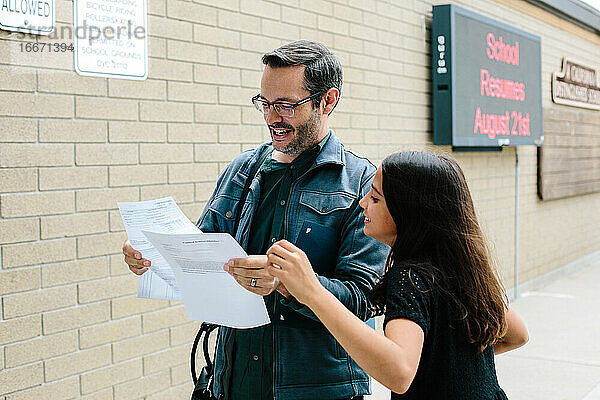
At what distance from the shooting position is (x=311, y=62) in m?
2.54

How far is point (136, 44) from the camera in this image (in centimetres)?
412

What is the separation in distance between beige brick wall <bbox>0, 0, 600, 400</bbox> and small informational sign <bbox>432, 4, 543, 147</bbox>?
1544 millimetres

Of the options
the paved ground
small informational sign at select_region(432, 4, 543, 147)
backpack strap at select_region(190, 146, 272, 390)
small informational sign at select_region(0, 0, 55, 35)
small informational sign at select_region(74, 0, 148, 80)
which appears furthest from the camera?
small informational sign at select_region(432, 4, 543, 147)

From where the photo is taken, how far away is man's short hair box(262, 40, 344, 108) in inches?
98.7

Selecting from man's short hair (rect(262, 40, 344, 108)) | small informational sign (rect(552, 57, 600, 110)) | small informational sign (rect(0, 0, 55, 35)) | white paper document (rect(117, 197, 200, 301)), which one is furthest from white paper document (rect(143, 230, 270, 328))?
small informational sign (rect(552, 57, 600, 110))

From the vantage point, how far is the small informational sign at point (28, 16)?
11.3ft

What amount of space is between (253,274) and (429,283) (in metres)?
0.50

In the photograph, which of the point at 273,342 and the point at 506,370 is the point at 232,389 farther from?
the point at 506,370

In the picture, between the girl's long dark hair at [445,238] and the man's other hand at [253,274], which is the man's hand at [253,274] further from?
the girl's long dark hair at [445,238]

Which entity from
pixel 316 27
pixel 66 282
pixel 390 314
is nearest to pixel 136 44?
pixel 66 282

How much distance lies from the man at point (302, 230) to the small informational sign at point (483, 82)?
492 cm

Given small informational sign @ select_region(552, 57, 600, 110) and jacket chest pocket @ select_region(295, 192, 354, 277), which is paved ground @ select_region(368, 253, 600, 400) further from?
jacket chest pocket @ select_region(295, 192, 354, 277)

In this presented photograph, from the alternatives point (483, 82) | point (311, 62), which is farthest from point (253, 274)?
point (483, 82)

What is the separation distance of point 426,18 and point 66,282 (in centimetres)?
484
